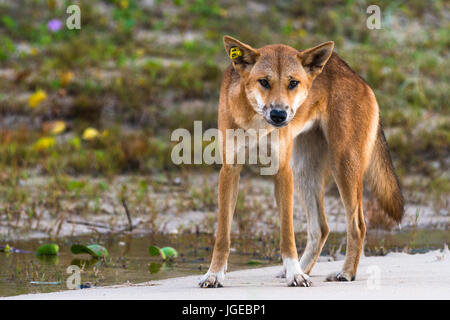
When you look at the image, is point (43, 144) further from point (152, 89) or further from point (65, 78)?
point (152, 89)

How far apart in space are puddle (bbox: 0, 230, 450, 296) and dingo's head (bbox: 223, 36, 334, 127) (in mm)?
1542

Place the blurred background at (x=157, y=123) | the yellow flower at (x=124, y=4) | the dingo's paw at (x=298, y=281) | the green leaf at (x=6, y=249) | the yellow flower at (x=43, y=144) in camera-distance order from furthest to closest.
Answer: the yellow flower at (x=124, y=4) → the yellow flower at (x=43, y=144) → the blurred background at (x=157, y=123) → the green leaf at (x=6, y=249) → the dingo's paw at (x=298, y=281)

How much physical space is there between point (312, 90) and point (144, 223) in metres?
2.69

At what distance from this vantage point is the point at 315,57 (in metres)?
4.79

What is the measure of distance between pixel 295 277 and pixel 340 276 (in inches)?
26.1

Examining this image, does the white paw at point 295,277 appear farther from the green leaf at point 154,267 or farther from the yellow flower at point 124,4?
the yellow flower at point 124,4

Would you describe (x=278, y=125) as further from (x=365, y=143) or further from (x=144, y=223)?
(x=144, y=223)

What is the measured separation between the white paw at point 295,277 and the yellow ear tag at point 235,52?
1.33 meters

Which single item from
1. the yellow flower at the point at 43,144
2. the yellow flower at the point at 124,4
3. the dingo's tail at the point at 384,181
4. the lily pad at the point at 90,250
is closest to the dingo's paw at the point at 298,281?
the dingo's tail at the point at 384,181

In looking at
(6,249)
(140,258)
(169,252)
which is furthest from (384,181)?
(6,249)

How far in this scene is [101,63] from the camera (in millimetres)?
12297

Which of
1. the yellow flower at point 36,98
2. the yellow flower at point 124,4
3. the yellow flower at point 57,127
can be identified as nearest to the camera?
the yellow flower at point 57,127

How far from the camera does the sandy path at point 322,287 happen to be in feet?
12.6
